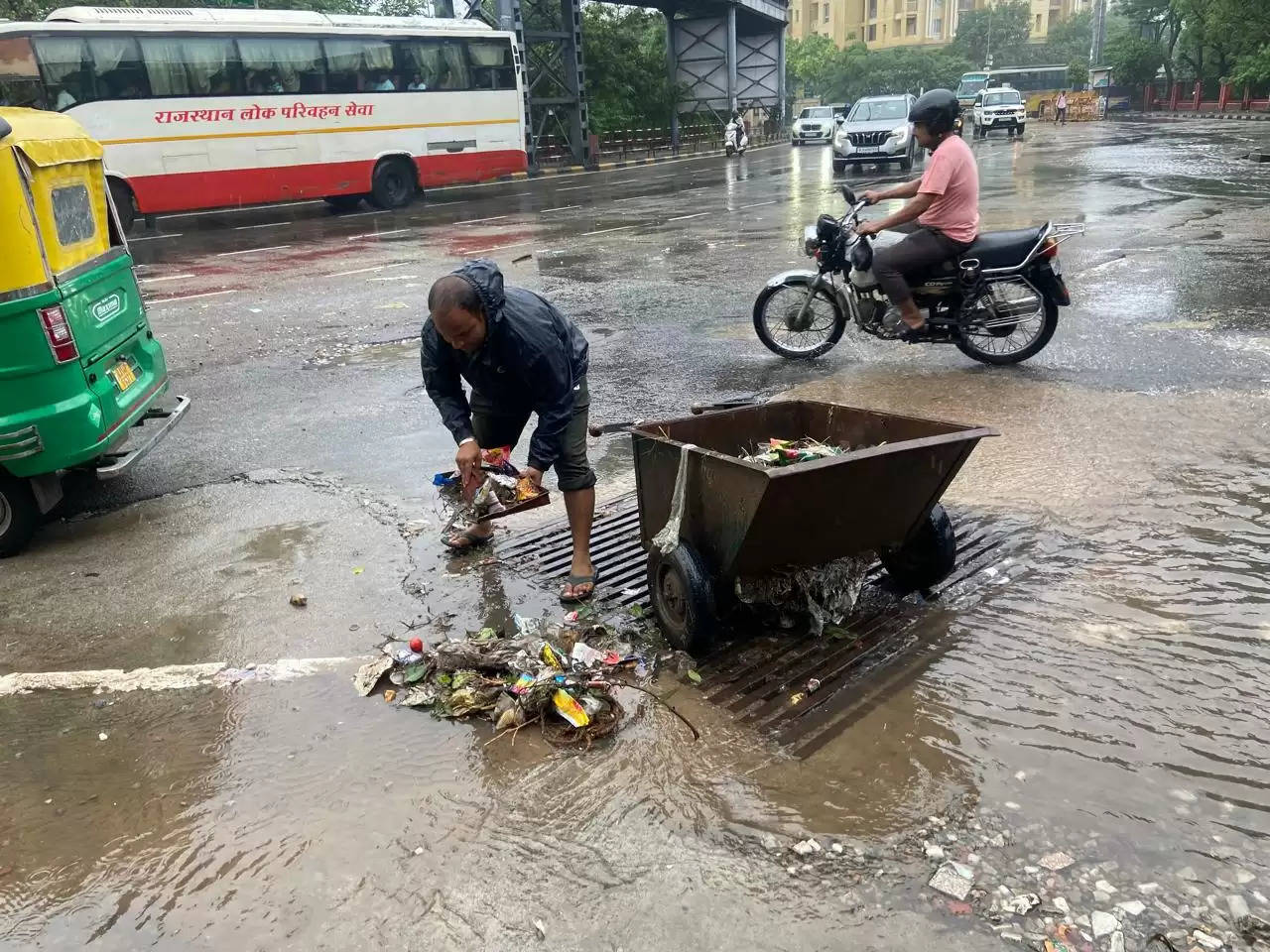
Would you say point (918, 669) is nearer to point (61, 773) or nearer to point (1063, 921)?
point (1063, 921)

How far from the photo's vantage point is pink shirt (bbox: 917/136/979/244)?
5.96 metres

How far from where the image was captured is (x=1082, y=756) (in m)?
2.74

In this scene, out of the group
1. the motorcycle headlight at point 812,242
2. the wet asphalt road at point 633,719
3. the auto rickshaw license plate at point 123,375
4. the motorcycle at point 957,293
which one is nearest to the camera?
the wet asphalt road at point 633,719

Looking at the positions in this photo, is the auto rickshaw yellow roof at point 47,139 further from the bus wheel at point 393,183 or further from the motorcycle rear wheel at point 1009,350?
the bus wheel at point 393,183

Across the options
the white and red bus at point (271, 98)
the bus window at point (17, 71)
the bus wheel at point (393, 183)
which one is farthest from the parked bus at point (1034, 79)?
the bus window at point (17, 71)

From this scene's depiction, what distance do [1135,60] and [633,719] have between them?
67.2 meters

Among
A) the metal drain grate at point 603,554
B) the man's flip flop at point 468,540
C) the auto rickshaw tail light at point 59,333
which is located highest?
the auto rickshaw tail light at point 59,333

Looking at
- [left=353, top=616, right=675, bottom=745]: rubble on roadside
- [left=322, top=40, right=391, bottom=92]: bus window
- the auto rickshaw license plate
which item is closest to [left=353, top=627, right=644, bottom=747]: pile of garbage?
[left=353, top=616, right=675, bottom=745]: rubble on roadside

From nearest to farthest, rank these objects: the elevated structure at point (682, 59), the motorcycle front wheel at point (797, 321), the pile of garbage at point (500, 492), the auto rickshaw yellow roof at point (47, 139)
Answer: the pile of garbage at point (500, 492), the auto rickshaw yellow roof at point (47, 139), the motorcycle front wheel at point (797, 321), the elevated structure at point (682, 59)

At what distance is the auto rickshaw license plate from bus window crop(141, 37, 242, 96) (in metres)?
14.1

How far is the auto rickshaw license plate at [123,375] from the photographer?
5.07m

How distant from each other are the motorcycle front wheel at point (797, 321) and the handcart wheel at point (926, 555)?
372 centimetres

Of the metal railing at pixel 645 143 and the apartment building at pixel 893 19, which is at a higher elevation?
the apartment building at pixel 893 19

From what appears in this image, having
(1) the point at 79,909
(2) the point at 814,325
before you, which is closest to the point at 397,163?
(2) the point at 814,325
